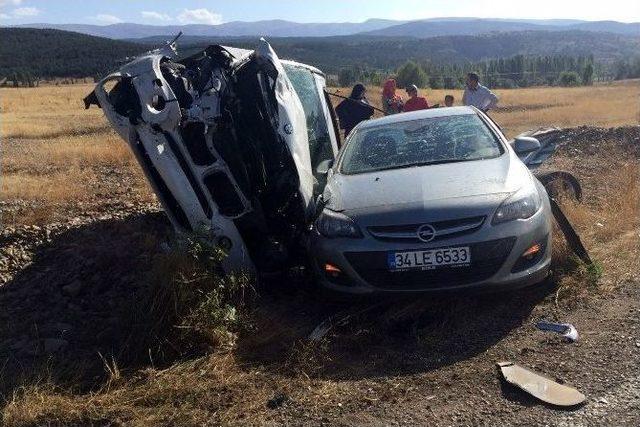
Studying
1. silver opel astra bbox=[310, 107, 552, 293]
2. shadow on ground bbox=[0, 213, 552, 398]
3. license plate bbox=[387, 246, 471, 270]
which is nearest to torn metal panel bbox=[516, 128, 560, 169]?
silver opel astra bbox=[310, 107, 552, 293]

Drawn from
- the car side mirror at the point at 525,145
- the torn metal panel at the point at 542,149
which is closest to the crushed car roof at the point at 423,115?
the car side mirror at the point at 525,145

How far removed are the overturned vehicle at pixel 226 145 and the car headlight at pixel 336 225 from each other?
17 centimetres

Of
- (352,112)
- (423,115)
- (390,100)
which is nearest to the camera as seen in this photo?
(423,115)

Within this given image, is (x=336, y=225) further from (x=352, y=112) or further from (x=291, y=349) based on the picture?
(x=352, y=112)

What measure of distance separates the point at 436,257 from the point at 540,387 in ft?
3.56

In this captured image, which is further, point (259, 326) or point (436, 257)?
point (259, 326)

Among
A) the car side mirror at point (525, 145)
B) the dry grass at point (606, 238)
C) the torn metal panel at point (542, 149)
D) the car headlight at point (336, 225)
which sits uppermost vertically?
the car side mirror at point (525, 145)

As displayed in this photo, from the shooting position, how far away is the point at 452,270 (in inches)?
159

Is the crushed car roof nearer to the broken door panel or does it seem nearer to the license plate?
the broken door panel

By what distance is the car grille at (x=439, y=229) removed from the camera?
402cm

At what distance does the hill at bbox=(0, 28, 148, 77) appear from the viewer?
308ft

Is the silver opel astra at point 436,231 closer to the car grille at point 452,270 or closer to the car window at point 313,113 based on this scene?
the car grille at point 452,270

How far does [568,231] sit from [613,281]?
1.78ft

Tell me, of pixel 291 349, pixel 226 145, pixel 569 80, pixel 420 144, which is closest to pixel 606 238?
pixel 420 144
